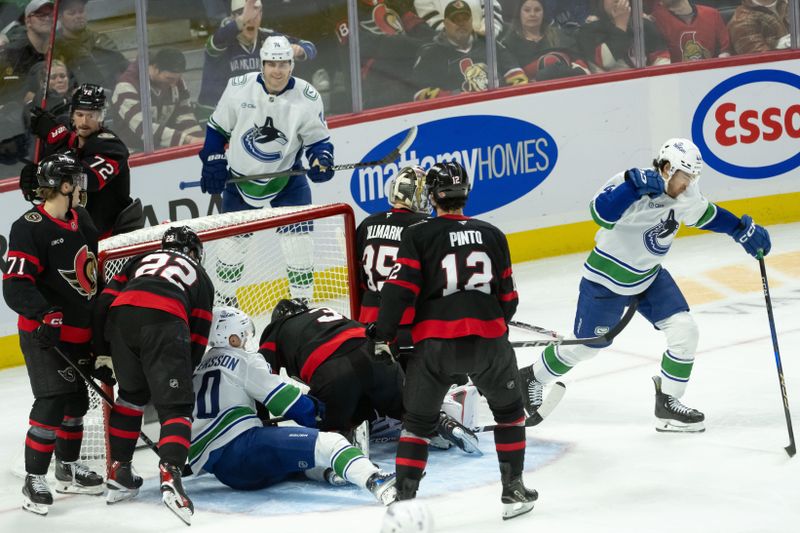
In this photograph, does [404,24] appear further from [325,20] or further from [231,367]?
[231,367]

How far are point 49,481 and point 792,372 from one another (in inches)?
124

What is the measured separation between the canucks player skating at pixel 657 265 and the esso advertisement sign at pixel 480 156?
2.76m

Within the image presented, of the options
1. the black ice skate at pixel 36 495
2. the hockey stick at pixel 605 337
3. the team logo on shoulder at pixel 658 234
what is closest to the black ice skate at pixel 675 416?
the hockey stick at pixel 605 337

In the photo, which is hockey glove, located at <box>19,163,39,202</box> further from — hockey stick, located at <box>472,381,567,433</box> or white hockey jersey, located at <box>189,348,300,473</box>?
hockey stick, located at <box>472,381,567,433</box>

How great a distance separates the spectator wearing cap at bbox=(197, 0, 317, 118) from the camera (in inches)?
291

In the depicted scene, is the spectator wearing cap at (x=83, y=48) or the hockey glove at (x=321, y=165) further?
the spectator wearing cap at (x=83, y=48)

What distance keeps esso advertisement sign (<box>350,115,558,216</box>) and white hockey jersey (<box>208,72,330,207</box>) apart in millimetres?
1544

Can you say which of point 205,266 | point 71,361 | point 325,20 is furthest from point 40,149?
point 325,20

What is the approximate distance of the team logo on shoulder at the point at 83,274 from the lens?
4.59m

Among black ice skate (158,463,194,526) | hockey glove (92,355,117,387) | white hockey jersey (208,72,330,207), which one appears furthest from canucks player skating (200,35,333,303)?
black ice skate (158,463,194,526)

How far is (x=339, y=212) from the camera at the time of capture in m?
5.57

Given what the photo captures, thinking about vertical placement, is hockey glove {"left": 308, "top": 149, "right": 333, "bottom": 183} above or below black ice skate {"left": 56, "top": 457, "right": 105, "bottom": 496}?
above

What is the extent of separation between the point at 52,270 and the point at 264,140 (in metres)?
1.87

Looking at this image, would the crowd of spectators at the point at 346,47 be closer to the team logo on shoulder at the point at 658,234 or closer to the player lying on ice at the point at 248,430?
the player lying on ice at the point at 248,430
